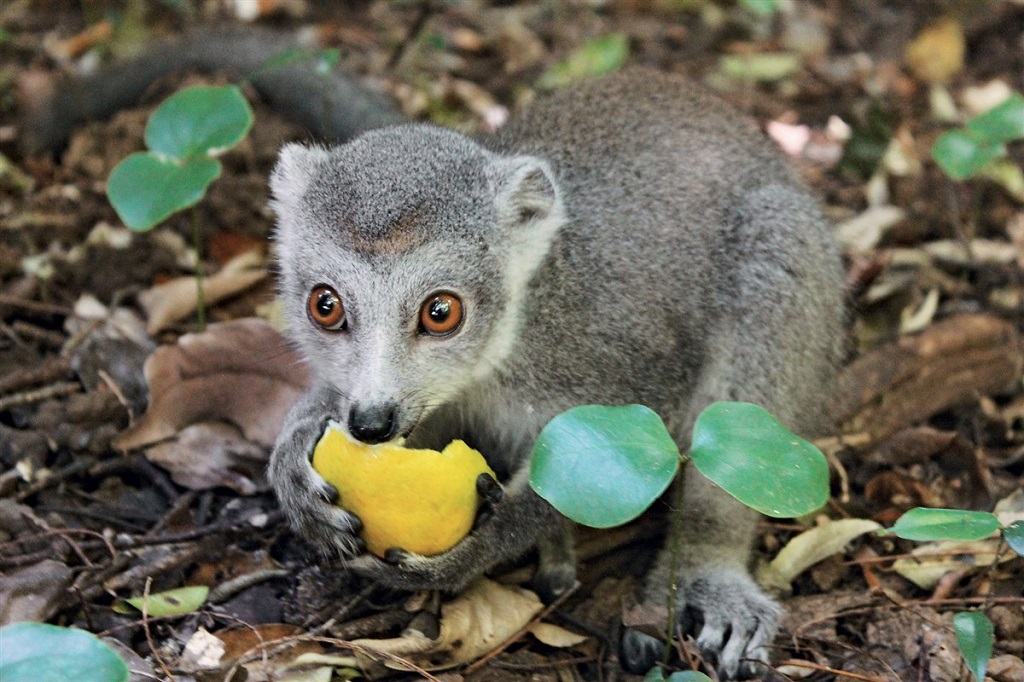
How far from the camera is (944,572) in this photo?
16.6 ft

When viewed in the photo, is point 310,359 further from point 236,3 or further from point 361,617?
point 236,3

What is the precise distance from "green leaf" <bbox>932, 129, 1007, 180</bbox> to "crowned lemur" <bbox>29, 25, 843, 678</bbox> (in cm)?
86

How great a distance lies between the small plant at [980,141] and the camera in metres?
6.14

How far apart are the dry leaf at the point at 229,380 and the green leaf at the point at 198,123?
0.93 metres

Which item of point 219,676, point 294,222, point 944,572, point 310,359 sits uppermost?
point 294,222

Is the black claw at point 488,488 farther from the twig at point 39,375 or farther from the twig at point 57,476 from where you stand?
the twig at point 39,375

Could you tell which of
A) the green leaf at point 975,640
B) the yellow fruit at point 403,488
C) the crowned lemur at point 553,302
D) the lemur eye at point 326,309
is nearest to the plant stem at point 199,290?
the crowned lemur at point 553,302

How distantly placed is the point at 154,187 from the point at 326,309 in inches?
53.4

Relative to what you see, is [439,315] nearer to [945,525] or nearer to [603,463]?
[603,463]

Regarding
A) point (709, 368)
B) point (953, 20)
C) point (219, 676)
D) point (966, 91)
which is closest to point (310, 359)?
point (219, 676)

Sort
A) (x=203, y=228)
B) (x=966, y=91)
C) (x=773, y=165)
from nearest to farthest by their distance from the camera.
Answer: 1. (x=773, y=165)
2. (x=203, y=228)
3. (x=966, y=91)

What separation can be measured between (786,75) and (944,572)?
17.3 ft

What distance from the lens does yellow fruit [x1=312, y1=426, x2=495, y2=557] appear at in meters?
4.16

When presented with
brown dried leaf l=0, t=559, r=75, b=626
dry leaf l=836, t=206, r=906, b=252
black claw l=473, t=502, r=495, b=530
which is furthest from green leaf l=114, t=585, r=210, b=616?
dry leaf l=836, t=206, r=906, b=252
